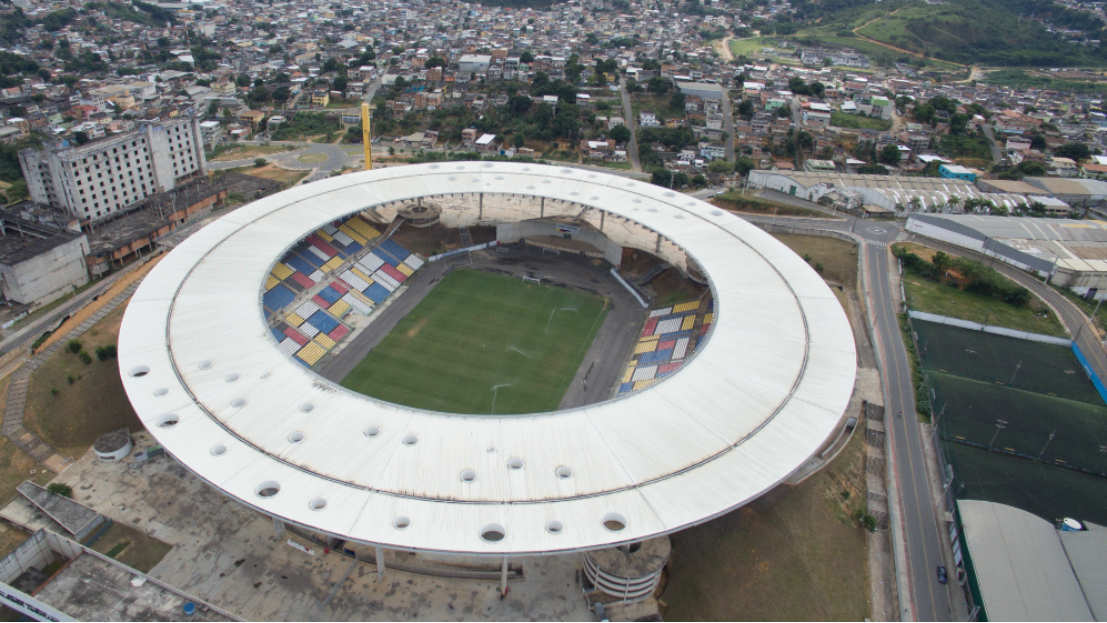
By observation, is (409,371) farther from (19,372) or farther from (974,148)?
(974,148)

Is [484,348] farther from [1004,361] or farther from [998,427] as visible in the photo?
[1004,361]

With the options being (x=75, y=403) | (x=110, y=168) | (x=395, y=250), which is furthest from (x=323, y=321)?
(x=110, y=168)

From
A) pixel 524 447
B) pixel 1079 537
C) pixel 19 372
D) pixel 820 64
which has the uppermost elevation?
pixel 820 64

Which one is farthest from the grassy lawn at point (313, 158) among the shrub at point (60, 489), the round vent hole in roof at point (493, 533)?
the round vent hole in roof at point (493, 533)

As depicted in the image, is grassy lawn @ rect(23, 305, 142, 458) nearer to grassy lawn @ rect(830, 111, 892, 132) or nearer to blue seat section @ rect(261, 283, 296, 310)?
blue seat section @ rect(261, 283, 296, 310)

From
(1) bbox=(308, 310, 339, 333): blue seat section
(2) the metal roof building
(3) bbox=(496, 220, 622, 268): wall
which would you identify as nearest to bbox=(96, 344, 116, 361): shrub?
(1) bbox=(308, 310, 339, 333): blue seat section

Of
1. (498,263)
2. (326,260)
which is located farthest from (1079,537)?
(326,260)
